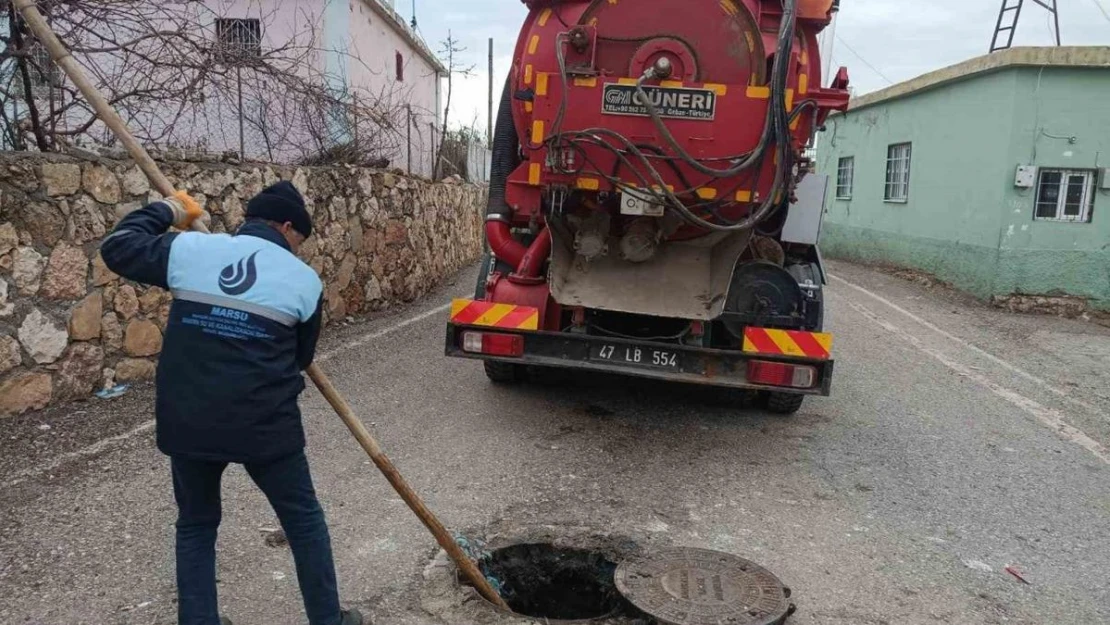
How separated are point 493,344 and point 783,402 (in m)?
2.30

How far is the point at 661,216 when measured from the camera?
509 centimetres

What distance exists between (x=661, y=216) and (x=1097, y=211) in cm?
1046

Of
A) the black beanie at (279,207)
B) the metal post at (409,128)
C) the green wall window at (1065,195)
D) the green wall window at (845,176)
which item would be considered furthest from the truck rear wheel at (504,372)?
the green wall window at (845,176)

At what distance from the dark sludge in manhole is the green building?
36.8 feet

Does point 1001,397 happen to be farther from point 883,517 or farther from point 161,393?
point 161,393

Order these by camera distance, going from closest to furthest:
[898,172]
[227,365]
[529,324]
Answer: [227,365]
[529,324]
[898,172]

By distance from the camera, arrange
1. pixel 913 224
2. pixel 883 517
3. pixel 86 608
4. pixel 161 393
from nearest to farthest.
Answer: pixel 161 393 → pixel 86 608 → pixel 883 517 → pixel 913 224

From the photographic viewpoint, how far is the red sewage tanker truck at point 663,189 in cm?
488

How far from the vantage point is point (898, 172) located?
17.2 meters

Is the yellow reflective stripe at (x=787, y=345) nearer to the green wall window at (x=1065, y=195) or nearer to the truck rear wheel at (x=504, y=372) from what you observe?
the truck rear wheel at (x=504, y=372)

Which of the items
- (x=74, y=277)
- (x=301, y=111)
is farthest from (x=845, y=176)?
(x=74, y=277)

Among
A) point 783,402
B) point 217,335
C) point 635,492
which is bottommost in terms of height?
point 635,492

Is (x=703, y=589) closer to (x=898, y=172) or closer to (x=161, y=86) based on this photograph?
(x=161, y=86)

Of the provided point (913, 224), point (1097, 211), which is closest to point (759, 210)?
point (1097, 211)
